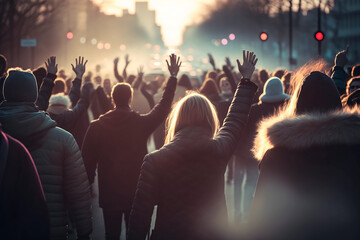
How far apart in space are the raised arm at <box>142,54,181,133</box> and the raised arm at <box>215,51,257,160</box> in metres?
1.47

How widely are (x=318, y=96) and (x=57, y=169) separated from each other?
2.02 meters

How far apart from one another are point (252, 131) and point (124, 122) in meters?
2.63

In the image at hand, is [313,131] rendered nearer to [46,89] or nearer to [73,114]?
[46,89]

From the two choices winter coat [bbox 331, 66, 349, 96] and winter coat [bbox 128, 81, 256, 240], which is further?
winter coat [bbox 331, 66, 349, 96]

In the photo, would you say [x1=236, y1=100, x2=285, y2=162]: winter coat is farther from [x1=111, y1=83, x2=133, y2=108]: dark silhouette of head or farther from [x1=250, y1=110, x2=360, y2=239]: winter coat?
[x1=250, y1=110, x2=360, y2=239]: winter coat

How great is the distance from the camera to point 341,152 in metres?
3.30

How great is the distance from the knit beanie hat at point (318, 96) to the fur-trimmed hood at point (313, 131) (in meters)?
0.18

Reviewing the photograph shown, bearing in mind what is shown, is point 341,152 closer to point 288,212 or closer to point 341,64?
point 288,212

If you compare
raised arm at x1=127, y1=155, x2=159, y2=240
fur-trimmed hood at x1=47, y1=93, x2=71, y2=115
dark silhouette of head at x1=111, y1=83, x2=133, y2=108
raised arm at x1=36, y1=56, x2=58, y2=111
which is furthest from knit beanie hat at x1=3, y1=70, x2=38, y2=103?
fur-trimmed hood at x1=47, y1=93, x2=71, y2=115

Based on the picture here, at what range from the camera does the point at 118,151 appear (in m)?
6.43

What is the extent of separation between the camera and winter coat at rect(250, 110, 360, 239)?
3.26 m

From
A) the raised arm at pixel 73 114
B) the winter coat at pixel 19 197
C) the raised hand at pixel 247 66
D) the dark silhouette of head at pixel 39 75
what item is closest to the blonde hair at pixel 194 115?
the raised hand at pixel 247 66

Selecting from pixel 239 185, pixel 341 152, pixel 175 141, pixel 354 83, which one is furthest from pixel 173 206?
pixel 239 185

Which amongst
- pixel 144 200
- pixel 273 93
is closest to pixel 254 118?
pixel 273 93
